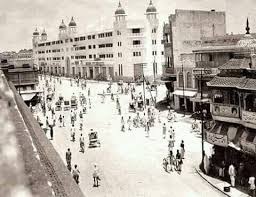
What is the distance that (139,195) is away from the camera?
18922 mm

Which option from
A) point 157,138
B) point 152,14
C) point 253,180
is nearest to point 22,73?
point 157,138

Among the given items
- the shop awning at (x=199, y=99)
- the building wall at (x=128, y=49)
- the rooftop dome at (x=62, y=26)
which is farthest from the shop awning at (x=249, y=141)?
the rooftop dome at (x=62, y=26)

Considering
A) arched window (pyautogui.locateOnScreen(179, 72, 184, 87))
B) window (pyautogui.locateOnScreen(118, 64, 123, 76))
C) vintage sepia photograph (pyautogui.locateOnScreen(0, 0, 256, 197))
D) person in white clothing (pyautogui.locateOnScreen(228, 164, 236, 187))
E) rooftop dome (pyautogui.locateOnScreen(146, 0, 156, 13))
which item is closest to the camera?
vintage sepia photograph (pyautogui.locateOnScreen(0, 0, 256, 197))

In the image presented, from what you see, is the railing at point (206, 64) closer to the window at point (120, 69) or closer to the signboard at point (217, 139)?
the signboard at point (217, 139)

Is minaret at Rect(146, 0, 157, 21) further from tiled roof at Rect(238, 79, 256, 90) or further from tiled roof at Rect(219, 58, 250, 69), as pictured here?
tiled roof at Rect(238, 79, 256, 90)

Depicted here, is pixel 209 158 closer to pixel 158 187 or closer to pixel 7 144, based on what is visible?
pixel 158 187

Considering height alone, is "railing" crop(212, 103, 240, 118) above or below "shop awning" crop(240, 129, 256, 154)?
above

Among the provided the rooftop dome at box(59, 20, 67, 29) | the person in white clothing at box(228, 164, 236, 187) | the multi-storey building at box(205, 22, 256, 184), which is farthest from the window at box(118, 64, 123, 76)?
the person in white clothing at box(228, 164, 236, 187)

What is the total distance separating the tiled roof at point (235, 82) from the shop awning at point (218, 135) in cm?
214

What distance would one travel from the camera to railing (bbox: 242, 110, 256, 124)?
750 inches

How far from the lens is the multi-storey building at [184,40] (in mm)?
Answer: 44031

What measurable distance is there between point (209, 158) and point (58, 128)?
1932cm

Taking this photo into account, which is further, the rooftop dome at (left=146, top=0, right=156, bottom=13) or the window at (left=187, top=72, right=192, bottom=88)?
the rooftop dome at (left=146, top=0, right=156, bottom=13)

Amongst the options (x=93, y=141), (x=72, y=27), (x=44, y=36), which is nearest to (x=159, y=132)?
(x=93, y=141)
